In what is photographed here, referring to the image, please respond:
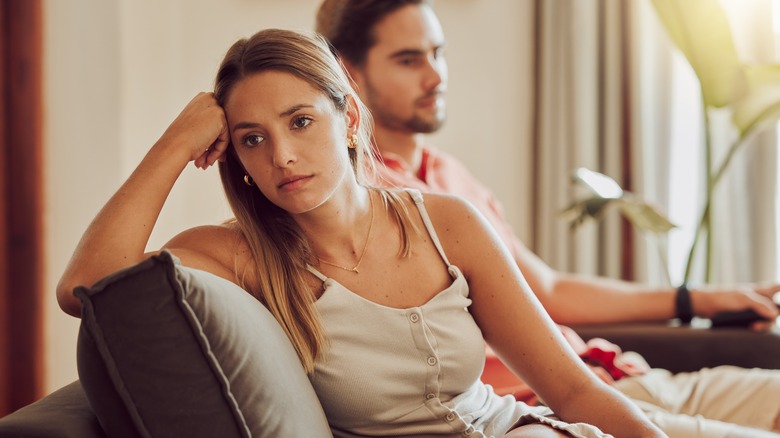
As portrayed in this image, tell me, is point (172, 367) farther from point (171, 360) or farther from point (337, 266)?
point (337, 266)

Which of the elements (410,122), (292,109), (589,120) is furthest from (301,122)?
(589,120)

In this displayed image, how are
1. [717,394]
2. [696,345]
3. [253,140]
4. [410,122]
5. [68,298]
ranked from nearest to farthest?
1. [68,298]
2. [253,140]
3. [717,394]
4. [696,345]
5. [410,122]

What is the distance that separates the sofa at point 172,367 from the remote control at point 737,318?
4.12 ft

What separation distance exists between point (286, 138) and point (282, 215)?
179 millimetres

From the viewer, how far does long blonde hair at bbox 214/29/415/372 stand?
1179 millimetres

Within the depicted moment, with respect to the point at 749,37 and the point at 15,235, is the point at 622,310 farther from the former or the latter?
the point at 15,235

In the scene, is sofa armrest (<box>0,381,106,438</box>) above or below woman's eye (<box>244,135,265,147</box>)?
below

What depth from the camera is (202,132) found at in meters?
1.21

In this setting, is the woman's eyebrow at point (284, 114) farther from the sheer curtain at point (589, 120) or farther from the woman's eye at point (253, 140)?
the sheer curtain at point (589, 120)

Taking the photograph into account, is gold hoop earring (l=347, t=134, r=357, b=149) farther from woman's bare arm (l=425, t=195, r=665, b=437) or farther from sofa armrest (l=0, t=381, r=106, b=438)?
sofa armrest (l=0, t=381, r=106, b=438)

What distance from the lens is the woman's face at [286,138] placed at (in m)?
1.19

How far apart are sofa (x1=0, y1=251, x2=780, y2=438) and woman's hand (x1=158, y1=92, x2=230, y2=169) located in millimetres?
297

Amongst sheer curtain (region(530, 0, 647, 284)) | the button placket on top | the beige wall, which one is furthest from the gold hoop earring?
sheer curtain (region(530, 0, 647, 284))

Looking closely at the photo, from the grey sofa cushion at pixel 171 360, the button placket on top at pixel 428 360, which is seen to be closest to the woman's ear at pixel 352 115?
the button placket on top at pixel 428 360
